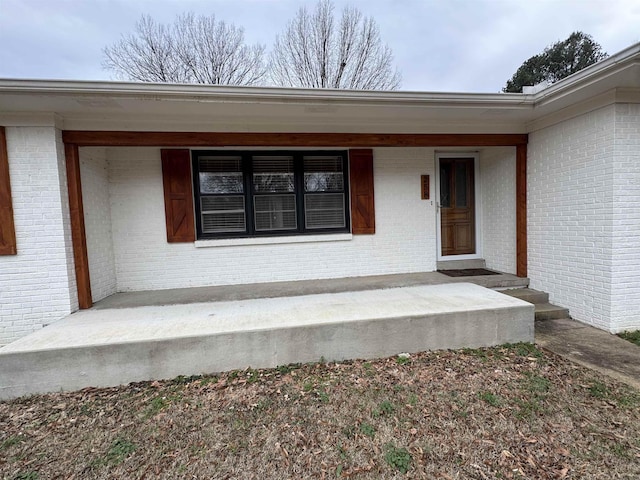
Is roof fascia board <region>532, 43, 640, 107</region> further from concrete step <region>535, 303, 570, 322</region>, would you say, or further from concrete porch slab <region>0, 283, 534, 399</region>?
concrete step <region>535, 303, 570, 322</region>

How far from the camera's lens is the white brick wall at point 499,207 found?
16.0 feet

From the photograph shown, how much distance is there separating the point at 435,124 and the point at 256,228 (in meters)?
3.08

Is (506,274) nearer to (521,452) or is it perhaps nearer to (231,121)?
(521,452)

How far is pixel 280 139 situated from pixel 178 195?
1724 mm

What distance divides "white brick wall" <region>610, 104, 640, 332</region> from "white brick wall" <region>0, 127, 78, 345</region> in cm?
620

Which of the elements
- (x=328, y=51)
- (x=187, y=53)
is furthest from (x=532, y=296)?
(x=187, y=53)

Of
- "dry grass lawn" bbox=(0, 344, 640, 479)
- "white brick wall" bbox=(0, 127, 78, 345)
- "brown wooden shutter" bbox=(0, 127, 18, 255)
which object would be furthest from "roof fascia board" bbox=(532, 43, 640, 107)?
"brown wooden shutter" bbox=(0, 127, 18, 255)

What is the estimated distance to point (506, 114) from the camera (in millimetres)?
4125

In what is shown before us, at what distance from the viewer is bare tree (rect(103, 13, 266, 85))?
390 inches

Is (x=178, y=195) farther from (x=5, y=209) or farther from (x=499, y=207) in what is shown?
(x=499, y=207)

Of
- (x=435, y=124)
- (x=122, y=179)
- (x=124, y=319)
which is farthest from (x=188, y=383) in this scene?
(x=435, y=124)

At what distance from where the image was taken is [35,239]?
350cm

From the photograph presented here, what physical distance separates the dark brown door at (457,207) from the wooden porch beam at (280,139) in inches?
37.0

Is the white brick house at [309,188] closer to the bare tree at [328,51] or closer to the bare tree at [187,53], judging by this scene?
the bare tree at [328,51]
